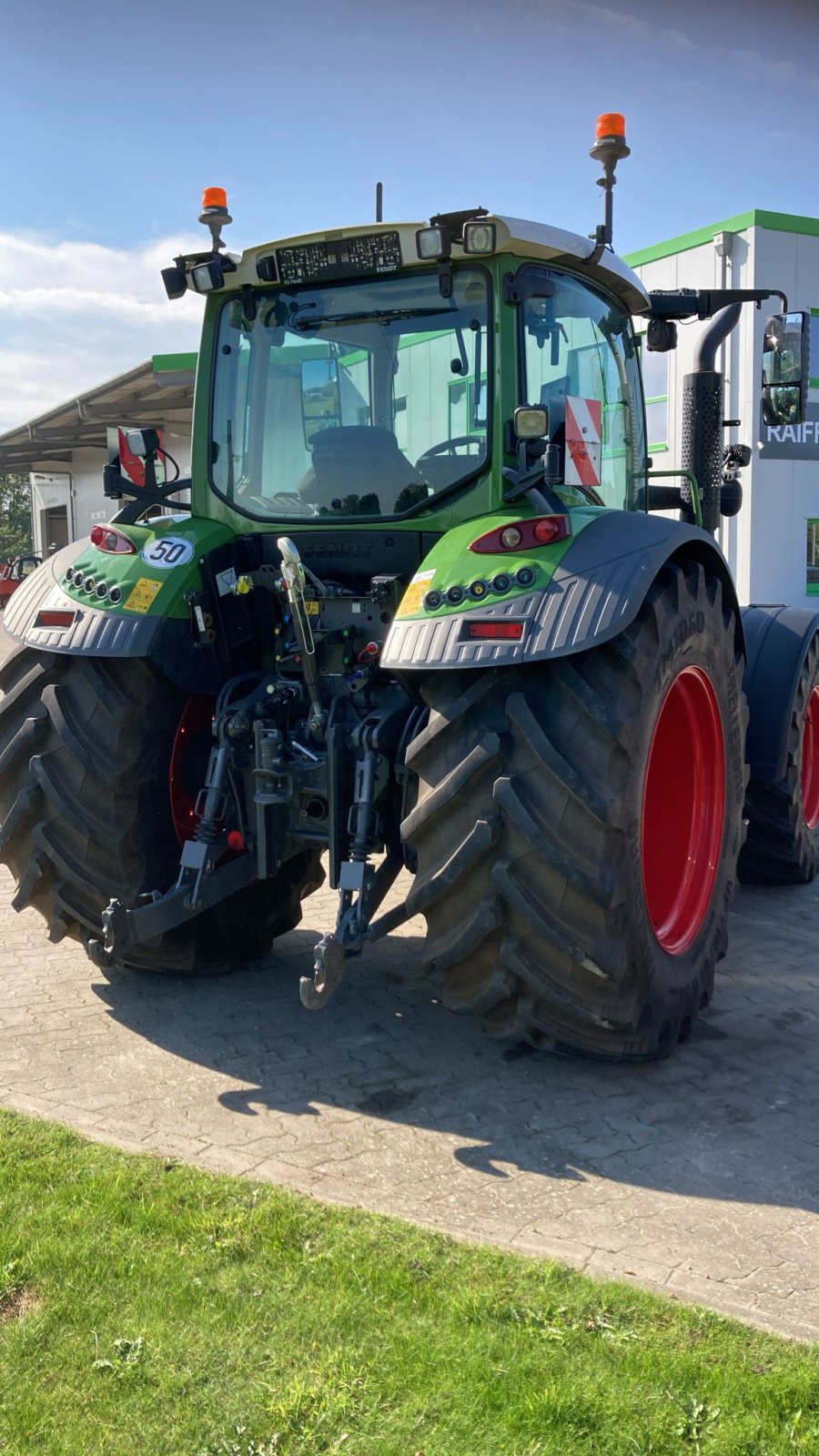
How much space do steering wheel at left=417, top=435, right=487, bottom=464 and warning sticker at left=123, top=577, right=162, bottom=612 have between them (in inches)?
39.2

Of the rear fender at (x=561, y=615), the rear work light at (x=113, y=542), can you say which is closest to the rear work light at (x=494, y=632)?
the rear fender at (x=561, y=615)

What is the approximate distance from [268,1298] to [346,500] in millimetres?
2585

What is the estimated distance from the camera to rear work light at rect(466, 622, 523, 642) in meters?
3.33

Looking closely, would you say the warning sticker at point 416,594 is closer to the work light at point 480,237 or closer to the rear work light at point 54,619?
the work light at point 480,237

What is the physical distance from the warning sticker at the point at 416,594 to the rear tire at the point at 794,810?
8.38 feet

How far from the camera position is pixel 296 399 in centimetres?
443

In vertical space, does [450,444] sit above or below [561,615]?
above

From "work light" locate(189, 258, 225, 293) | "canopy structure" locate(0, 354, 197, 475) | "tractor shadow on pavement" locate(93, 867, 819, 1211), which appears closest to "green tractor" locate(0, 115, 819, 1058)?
"work light" locate(189, 258, 225, 293)

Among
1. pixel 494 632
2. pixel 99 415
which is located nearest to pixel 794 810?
pixel 494 632

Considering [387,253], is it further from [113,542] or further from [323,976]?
[323,976]

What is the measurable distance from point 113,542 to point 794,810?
3.39m

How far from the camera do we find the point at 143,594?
4.11 meters

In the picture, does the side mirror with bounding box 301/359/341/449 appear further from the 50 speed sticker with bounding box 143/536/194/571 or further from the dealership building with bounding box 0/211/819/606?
the dealership building with bounding box 0/211/819/606

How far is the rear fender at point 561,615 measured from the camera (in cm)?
329
